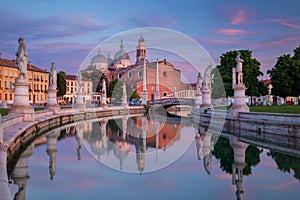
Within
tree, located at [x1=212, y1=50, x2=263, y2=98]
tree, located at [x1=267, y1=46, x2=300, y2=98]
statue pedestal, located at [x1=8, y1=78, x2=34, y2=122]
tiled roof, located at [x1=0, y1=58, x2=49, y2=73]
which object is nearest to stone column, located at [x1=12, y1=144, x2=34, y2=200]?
statue pedestal, located at [x1=8, y1=78, x2=34, y2=122]

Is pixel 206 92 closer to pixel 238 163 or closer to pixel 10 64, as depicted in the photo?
pixel 238 163

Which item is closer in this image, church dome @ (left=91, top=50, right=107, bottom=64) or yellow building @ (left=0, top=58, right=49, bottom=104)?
yellow building @ (left=0, top=58, right=49, bottom=104)

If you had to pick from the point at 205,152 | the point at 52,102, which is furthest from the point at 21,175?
A: the point at 52,102

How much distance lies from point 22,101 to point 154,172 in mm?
11471

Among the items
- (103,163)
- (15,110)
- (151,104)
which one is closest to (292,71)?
(151,104)

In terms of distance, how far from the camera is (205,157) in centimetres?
1384

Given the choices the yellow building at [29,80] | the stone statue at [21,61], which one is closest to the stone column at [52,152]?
the stone statue at [21,61]

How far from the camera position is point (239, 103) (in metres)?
22.3

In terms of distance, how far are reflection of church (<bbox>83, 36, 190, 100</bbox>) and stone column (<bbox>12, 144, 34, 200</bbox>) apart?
5462 centimetres

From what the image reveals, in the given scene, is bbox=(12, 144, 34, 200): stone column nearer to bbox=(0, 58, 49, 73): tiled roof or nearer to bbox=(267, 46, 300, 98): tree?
bbox=(267, 46, 300, 98): tree

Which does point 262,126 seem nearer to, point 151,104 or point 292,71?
point 292,71

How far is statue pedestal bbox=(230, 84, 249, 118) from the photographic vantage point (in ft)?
72.6

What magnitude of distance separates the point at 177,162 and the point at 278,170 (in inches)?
130

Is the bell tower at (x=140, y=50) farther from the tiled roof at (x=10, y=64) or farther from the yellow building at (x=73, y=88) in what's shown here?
the tiled roof at (x=10, y=64)
